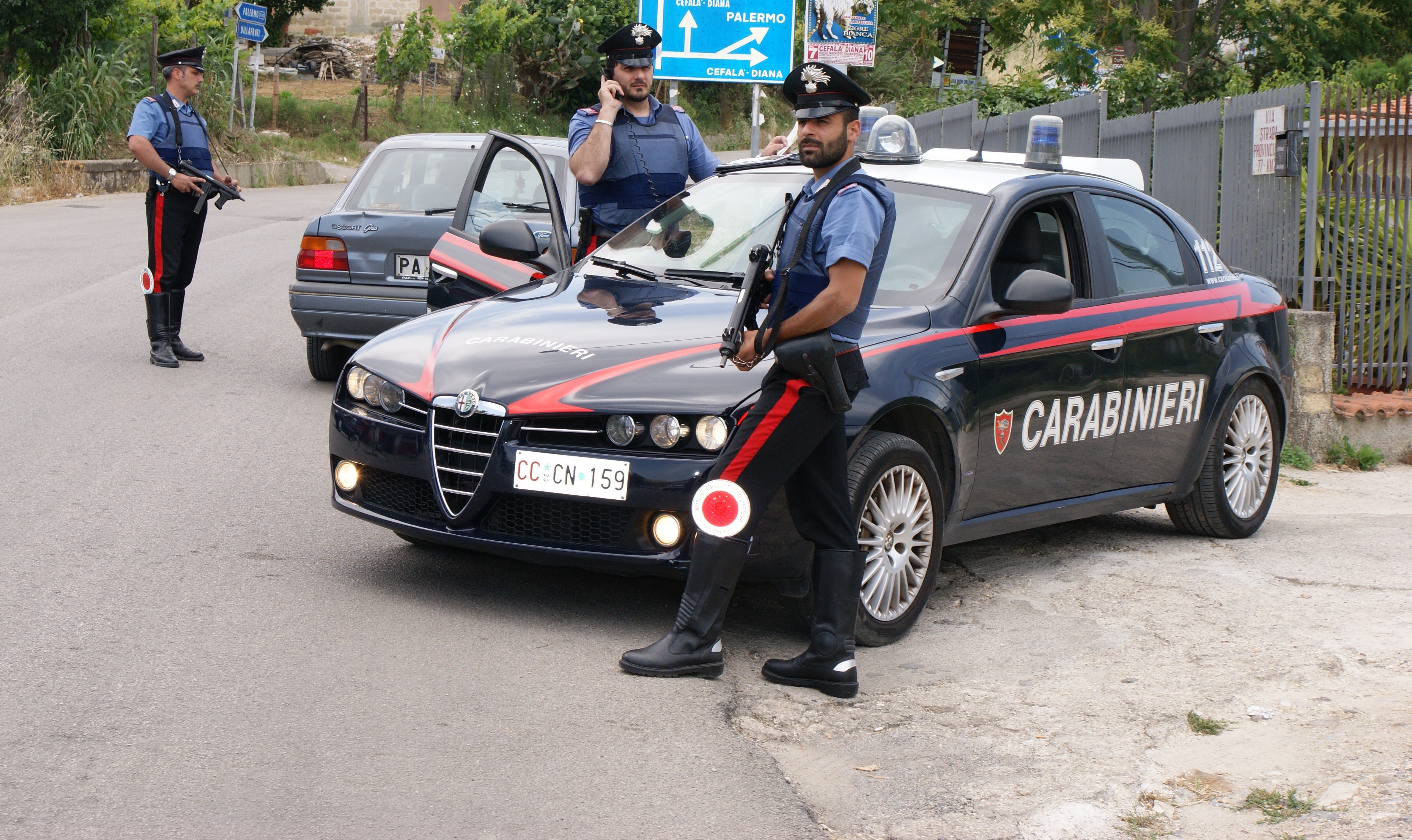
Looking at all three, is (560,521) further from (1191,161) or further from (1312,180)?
(1191,161)

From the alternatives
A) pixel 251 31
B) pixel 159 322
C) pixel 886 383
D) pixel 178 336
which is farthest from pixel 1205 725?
pixel 251 31

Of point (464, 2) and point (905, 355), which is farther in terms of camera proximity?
point (464, 2)

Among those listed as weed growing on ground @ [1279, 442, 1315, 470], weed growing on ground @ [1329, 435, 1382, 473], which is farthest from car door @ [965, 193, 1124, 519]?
weed growing on ground @ [1329, 435, 1382, 473]

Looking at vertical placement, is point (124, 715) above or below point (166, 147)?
below

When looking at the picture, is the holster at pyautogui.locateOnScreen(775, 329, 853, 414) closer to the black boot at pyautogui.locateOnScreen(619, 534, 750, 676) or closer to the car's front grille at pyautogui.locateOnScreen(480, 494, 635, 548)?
the black boot at pyautogui.locateOnScreen(619, 534, 750, 676)

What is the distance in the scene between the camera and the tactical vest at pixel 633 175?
24.7 ft

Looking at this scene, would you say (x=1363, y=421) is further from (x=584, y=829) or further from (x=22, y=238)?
(x=22, y=238)

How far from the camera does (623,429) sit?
16.2ft

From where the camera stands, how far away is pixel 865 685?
494cm

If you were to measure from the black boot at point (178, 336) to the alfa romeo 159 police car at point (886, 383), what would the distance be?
3.60m

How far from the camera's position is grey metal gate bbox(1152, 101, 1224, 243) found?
11.1 m

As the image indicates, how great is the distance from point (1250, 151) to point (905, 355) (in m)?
6.32

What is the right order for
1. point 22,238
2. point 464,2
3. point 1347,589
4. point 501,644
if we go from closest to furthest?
point 501,644
point 1347,589
point 22,238
point 464,2

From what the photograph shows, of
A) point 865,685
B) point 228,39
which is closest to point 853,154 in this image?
point 865,685
